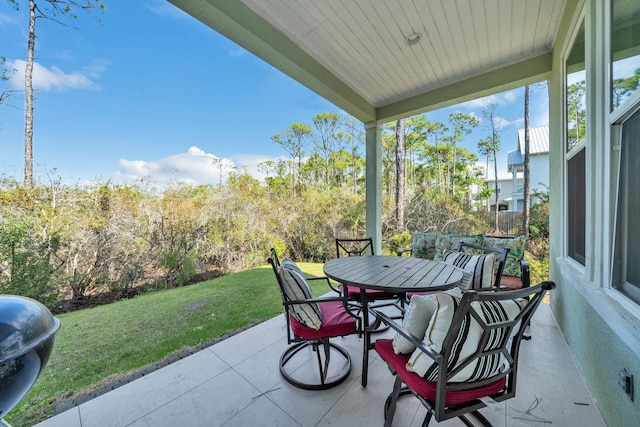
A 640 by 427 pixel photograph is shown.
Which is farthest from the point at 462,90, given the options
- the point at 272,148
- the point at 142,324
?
the point at 272,148

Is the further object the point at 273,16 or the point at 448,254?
the point at 448,254

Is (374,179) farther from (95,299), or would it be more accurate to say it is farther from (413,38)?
(95,299)

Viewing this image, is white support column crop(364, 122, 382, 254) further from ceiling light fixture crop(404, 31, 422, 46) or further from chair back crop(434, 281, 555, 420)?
chair back crop(434, 281, 555, 420)

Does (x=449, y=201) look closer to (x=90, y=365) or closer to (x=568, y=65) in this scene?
(x=568, y=65)

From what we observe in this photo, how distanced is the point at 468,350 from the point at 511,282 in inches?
94.1

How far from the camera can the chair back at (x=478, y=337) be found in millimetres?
961

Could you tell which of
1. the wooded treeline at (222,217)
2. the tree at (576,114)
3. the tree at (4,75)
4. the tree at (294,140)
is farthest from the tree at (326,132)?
the tree at (4,75)

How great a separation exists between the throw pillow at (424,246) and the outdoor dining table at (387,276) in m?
1.07

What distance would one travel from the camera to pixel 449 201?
259 inches

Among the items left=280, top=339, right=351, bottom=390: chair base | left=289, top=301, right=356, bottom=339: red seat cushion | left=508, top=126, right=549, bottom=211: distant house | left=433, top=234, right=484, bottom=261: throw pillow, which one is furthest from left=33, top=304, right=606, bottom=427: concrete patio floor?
left=508, top=126, right=549, bottom=211: distant house

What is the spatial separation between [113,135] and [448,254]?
5154mm

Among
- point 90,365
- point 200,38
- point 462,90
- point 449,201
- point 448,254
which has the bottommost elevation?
point 90,365

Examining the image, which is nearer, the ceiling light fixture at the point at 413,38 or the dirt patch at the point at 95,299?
the ceiling light fixture at the point at 413,38

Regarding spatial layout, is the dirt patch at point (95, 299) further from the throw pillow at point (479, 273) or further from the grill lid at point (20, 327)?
the throw pillow at point (479, 273)
